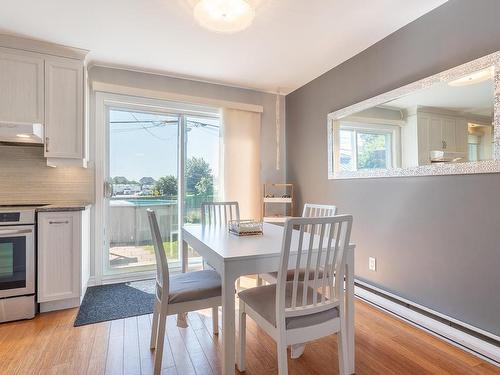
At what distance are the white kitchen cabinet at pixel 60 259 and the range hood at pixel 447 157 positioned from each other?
2890 millimetres

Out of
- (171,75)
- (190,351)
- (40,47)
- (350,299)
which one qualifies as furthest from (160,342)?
(171,75)

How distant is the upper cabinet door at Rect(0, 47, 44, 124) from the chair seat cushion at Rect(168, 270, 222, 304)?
202 centimetres

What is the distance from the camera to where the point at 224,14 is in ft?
6.10

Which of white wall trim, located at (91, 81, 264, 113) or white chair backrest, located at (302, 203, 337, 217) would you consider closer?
white chair backrest, located at (302, 203, 337, 217)

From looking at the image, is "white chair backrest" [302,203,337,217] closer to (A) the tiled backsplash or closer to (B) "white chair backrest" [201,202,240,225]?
(B) "white chair backrest" [201,202,240,225]

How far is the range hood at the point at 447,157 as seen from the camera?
1.91 m

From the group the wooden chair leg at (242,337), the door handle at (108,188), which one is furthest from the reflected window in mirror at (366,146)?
the door handle at (108,188)

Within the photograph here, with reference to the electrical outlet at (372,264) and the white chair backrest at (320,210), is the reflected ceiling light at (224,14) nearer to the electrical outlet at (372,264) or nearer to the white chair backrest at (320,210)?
the white chair backrest at (320,210)

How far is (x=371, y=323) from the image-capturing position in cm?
221

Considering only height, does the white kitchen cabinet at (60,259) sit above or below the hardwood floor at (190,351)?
above

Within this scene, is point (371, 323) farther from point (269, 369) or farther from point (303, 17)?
point (303, 17)

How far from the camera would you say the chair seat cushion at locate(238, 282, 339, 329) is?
1.34 meters

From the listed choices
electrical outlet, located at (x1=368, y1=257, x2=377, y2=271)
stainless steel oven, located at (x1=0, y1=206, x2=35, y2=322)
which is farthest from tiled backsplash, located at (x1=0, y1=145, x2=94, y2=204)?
electrical outlet, located at (x1=368, y1=257, x2=377, y2=271)

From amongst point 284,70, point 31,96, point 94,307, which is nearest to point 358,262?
point 284,70
